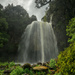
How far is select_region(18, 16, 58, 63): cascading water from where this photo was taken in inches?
658

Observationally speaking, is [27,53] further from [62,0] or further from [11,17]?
[62,0]

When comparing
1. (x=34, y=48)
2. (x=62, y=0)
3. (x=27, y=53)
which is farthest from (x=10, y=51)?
(x=62, y=0)

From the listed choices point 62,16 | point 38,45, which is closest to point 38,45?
point 38,45

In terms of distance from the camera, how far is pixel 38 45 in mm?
17828

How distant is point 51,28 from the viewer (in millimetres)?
19516

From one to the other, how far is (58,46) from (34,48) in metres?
5.13

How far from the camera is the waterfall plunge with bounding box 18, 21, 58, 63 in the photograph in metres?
16.7

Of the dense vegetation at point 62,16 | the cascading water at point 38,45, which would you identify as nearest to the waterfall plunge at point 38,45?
the cascading water at point 38,45

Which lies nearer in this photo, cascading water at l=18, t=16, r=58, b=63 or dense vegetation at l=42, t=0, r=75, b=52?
dense vegetation at l=42, t=0, r=75, b=52

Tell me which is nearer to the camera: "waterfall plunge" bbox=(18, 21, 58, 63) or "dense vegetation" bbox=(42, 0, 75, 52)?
"dense vegetation" bbox=(42, 0, 75, 52)

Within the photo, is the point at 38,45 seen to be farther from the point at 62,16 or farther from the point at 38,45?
the point at 62,16

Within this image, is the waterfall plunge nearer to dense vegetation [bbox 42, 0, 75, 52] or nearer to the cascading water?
the cascading water

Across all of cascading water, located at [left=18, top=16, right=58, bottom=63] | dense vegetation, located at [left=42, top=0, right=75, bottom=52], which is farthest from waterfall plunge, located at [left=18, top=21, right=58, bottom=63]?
dense vegetation, located at [left=42, top=0, right=75, bottom=52]

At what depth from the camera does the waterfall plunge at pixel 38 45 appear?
1672 centimetres
